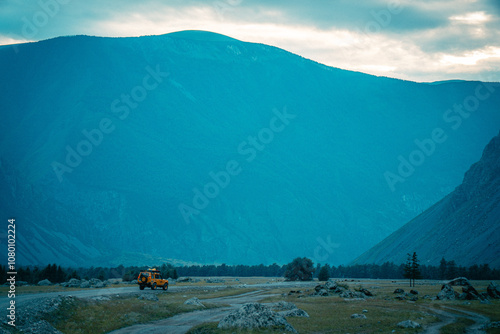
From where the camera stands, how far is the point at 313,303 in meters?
61.2

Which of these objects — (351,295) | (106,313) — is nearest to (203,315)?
(106,313)

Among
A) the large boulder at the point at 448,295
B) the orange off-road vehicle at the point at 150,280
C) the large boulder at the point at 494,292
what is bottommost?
the orange off-road vehicle at the point at 150,280

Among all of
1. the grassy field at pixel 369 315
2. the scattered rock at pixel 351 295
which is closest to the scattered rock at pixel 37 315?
the grassy field at pixel 369 315

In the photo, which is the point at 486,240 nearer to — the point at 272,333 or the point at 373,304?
the point at 373,304

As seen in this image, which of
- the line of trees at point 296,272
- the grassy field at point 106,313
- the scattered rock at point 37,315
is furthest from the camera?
the line of trees at point 296,272

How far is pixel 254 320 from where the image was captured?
122 ft

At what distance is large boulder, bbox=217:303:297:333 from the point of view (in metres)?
36.9

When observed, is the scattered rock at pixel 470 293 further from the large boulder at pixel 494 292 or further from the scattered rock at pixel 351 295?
the scattered rock at pixel 351 295

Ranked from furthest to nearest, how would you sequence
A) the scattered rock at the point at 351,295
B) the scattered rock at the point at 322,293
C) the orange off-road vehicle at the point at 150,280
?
the scattered rock at the point at 322,293
the scattered rock at the point at 351,295
the orange off-road vehicle at the point at 150,280

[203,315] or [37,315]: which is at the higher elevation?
[203,315]

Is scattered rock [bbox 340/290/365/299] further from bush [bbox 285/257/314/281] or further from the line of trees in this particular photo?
bush [bbox 285/257/314/281]

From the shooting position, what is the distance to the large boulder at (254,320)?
36.9m

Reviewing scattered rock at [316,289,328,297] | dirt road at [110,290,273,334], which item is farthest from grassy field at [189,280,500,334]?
scattered rock at [316,289,328,297]

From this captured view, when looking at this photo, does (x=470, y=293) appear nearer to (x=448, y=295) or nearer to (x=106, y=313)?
(x=448, y=295)
